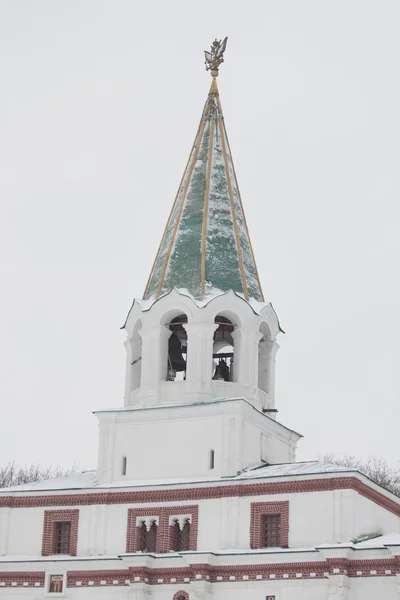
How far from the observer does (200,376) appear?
29891 mm

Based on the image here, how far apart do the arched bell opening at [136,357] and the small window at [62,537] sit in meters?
4.05

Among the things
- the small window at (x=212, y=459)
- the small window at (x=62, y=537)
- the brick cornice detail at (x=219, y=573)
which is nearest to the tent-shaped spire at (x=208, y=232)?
the small window at (x=212, y=459)

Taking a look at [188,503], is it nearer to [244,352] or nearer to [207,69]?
[244,352]

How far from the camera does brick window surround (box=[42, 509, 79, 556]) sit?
29375 millimetres

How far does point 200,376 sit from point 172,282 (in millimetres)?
2873

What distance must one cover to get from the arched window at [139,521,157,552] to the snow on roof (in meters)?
0.95

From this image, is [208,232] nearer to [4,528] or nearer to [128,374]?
[128,374]

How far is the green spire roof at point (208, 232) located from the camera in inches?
1229

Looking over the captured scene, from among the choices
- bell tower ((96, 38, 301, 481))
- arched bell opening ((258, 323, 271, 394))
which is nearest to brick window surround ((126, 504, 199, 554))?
bell tower ((96, 38, 301, 481))

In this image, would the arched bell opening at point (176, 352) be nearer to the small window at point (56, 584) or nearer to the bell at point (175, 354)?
the bell at point (175, 354)

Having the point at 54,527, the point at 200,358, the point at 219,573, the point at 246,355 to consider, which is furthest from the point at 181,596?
the point at 246,355

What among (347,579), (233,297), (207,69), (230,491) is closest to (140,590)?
(230,491)

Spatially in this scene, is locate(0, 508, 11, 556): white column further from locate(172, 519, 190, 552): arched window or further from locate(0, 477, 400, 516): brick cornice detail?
locate(172, 519, 190, 552): arched window

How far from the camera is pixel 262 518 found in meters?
27.7
